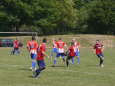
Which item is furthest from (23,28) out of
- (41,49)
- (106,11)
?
(41,49)

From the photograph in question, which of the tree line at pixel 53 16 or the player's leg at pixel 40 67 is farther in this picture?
the tree line at pixel 53 16

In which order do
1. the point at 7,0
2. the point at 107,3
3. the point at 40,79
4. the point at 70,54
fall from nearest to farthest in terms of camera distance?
the point at 40,79 < the point at 70,54 < the point at 7,0 < the point at 107,3

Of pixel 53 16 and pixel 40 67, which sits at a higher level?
pixel 53 16

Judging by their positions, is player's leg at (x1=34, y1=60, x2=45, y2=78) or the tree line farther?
the tree line

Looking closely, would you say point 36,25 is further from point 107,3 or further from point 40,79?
point 40,79

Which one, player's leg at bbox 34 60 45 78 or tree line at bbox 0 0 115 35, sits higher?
tree line at bbox 0 0 115 35

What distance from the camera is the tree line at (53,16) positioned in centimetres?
7819

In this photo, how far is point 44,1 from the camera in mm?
80125

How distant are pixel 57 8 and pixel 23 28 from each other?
17.8 m

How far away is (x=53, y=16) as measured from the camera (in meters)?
79.7

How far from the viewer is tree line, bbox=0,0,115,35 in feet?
257

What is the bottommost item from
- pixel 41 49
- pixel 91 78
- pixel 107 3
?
pixel 91 78

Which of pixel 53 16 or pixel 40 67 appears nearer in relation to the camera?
pixel 40 67

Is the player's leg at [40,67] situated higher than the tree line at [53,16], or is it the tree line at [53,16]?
the tree line at [53,16]
